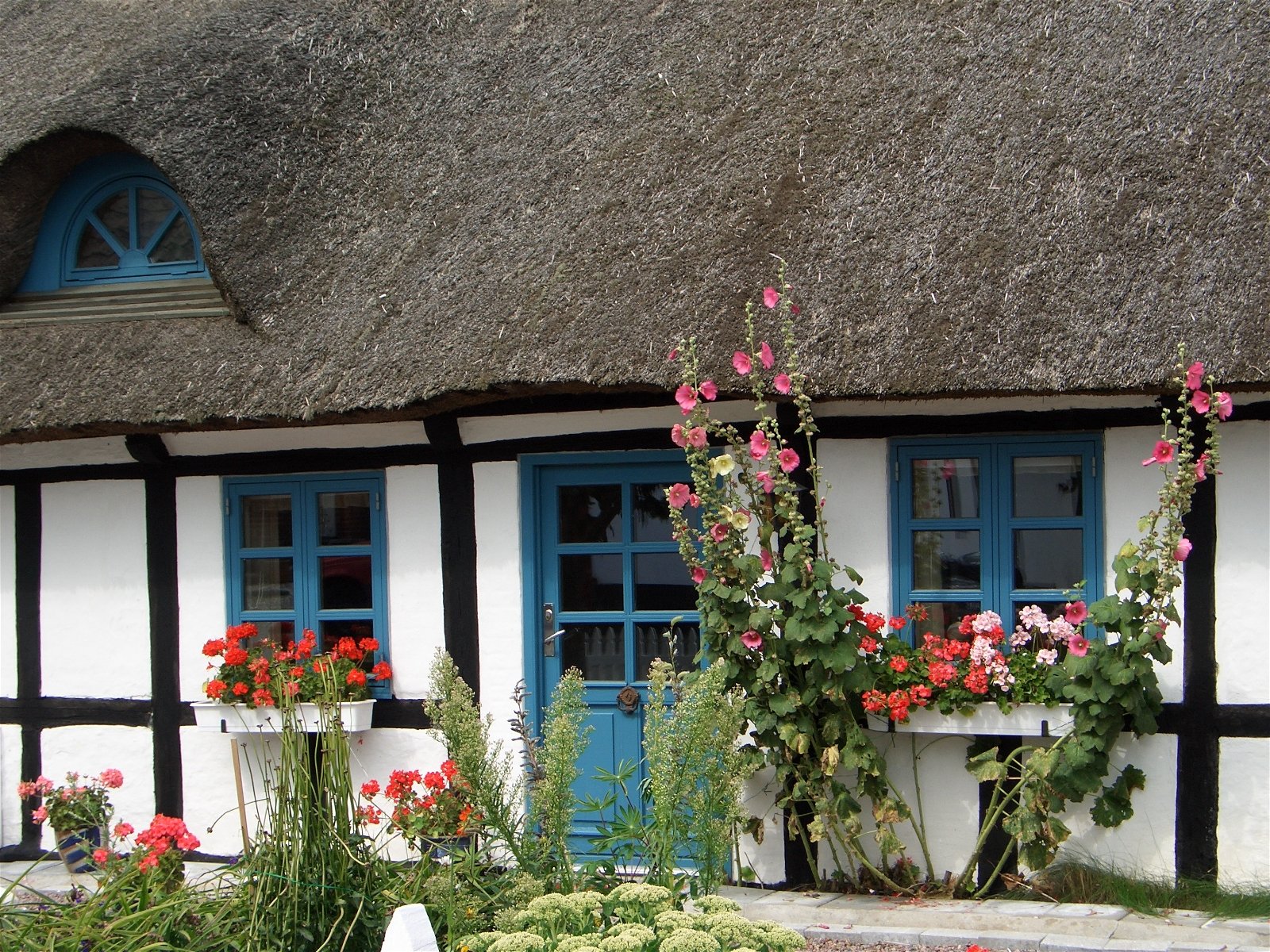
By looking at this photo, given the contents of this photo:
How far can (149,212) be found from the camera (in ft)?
23.0

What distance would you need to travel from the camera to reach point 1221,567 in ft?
17.0

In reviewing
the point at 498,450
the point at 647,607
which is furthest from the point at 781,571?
the point at 498,450

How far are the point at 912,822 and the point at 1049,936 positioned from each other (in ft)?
2.85

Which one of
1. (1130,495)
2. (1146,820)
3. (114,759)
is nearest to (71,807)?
(114,759)

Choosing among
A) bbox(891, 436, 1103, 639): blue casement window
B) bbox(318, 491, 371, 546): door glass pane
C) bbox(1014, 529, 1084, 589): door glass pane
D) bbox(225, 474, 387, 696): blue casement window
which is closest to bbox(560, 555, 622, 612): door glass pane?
bbox(225, 474, 387, 696): blue casement window

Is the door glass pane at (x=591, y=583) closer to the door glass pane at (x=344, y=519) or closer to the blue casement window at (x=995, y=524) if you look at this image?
the door glass pane at (x=344, y=519)

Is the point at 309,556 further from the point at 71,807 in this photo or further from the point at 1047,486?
the point at 1047,486

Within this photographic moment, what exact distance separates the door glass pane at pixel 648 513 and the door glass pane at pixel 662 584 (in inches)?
3.1

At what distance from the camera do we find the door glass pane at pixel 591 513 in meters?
6.04

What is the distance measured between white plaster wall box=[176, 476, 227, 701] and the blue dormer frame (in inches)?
44.5

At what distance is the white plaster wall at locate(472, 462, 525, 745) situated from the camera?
19.9ft

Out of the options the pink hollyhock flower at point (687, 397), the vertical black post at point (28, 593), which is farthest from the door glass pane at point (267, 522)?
the pink hollyhock flower at point (687, 397)

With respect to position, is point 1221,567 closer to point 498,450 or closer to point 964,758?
point 964,758

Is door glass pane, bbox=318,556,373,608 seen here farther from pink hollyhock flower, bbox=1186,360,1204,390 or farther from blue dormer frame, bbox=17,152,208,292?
pink hollyhock flower, bbox=1186,360,1204,390
